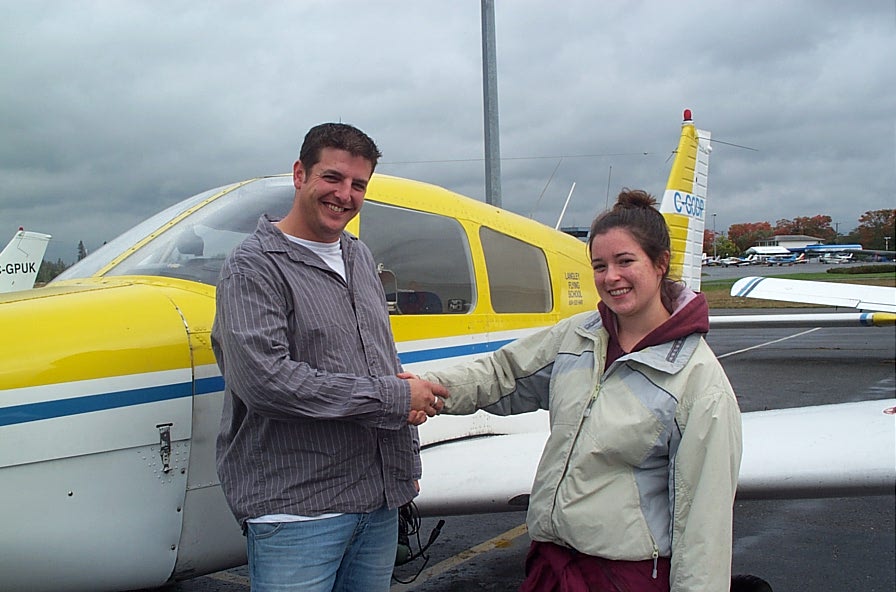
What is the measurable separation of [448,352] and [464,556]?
202 cm

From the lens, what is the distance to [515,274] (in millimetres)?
4344

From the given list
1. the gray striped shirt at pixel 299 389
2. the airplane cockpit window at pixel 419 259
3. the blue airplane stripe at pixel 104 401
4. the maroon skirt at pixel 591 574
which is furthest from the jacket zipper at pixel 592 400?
the airplane cockpit window at pixel 419 259

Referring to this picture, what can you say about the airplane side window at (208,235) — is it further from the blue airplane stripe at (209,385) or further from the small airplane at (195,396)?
the blue airplane stripe at (209,385)

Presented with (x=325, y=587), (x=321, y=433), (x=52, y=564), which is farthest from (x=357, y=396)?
(x=52, y=564)

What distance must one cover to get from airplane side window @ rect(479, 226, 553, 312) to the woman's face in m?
2.00

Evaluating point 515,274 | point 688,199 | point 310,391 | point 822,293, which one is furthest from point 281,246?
point 822,293

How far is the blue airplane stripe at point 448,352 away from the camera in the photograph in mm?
3547

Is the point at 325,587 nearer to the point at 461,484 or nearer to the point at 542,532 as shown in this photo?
the point at 542,532

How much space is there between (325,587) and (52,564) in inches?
38.5

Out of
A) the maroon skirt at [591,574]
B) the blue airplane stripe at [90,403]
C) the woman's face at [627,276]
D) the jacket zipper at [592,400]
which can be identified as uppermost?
the woman's face at [627,276]

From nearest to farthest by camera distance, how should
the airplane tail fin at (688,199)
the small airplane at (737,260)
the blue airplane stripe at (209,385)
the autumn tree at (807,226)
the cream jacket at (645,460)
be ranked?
the cream jacket at (645,460) → the blue airplane stripe at (209,385) → the airplane tail fin at (688,199) → the autumn tree at (807,226) → the small airplane at (737,260)

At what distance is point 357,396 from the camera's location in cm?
194

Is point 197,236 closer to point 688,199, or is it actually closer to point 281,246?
point 281,246

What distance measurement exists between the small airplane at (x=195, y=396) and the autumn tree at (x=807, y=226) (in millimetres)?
46834
